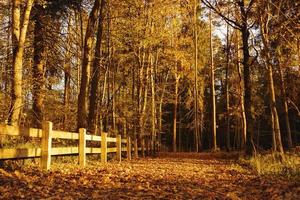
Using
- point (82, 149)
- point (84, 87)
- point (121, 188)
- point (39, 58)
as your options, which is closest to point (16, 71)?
point (82, 149)

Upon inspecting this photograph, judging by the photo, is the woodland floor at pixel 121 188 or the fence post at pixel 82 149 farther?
the fence post at pixel 82 149

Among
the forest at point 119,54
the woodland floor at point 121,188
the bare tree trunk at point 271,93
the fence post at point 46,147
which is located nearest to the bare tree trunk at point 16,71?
the forest at point 119,54

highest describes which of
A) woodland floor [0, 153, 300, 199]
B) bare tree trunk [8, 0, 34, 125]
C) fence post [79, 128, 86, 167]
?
bare tree trunk [8, 0, 34, 125]

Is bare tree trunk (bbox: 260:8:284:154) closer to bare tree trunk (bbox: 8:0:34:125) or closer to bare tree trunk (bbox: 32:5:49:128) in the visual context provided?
bare tree trunk (bbox: 8:0:34:125)

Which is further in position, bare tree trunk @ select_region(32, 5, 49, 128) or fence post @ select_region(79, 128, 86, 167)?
bare tree trunk @ select_region(32, 5, 49, 128)

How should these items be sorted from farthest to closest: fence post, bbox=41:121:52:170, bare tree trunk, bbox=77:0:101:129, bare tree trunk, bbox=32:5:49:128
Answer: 1. bare tree trunk, bbox=32:5:49:128
2. bare tree trunk, bbox=77:0:101:129
3. fence post, bbox=41:121:52:170

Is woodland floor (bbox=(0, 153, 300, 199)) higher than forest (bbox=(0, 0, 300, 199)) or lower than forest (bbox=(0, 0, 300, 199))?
lower

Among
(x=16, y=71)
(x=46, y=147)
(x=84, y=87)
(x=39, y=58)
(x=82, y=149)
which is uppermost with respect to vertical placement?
(x=39, y=58)

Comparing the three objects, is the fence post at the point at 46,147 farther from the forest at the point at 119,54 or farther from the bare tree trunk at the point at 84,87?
the bare tree trunk at the point at 84,87

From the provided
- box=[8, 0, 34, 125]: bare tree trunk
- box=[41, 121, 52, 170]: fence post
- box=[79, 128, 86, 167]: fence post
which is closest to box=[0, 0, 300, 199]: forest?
box=[8, 0, 34, 125]: bare tree trunk

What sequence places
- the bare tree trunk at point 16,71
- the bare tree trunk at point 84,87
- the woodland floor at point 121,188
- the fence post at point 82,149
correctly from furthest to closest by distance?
the bare tree trunk at point 84,87
the fence post at point 82,149
the bare tree trunk at point 16,71
the woodland floor at point 121,188

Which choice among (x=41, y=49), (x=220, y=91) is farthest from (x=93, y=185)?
(x=220, y=91)

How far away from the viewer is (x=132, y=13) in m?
19.6

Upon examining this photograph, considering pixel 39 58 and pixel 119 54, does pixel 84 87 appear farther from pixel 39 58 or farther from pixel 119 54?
pixel 119 54
